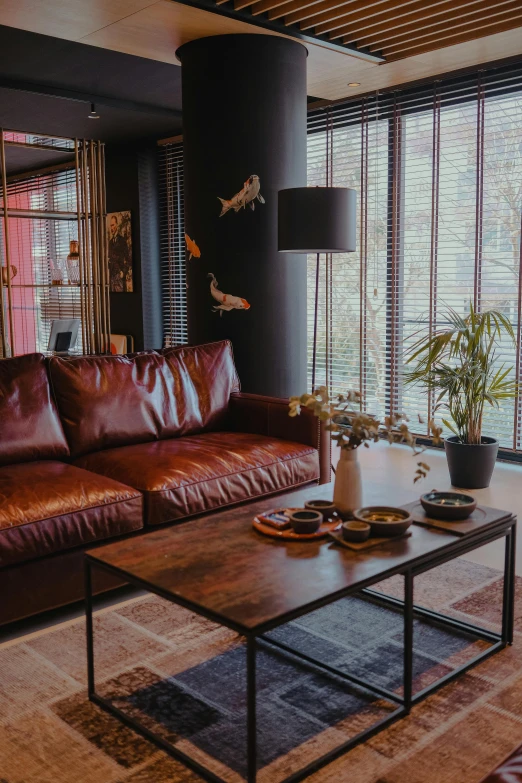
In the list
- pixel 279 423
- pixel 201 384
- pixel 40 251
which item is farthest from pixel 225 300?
pixel 40 251

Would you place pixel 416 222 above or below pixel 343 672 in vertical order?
above

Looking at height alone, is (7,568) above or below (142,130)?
below

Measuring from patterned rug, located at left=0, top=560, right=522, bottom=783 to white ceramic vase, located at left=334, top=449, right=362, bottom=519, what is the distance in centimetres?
49

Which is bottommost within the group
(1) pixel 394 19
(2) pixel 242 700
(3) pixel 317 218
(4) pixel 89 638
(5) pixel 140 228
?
(2) pixel 242 700

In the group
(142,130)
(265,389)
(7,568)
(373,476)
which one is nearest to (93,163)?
(142,130)

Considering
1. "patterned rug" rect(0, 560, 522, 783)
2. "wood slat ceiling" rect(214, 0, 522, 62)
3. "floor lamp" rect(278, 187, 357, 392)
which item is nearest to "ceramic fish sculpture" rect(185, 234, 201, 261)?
"floor lamp" rect(278, 187, 357, 392)

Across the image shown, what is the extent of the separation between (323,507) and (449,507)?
15.7 inches

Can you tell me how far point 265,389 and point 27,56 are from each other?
273cm

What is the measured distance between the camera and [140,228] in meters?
7.66

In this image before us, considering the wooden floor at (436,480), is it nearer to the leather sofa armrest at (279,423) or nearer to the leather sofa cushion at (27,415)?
the leather sofa armrest at (279,423)

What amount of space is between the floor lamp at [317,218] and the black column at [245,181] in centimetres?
52

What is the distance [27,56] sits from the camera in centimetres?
508

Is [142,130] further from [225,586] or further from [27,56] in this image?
[225,586]

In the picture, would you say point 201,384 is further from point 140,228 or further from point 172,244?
point 140,228
